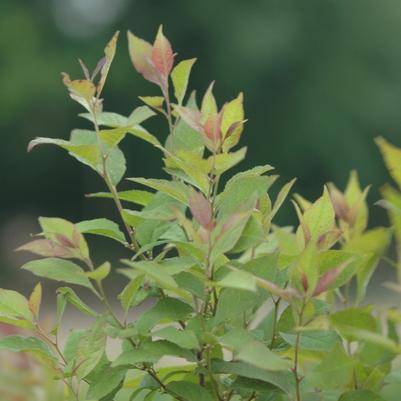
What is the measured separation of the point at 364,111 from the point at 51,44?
599 centimetres

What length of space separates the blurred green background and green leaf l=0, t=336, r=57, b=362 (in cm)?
1828

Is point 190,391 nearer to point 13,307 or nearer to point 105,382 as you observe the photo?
point 105,382

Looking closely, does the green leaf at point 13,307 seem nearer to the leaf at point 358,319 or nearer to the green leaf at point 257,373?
the green leaf at point 257,373

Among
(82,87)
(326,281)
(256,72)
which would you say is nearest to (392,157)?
(326,281)

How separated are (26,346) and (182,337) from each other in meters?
0.17

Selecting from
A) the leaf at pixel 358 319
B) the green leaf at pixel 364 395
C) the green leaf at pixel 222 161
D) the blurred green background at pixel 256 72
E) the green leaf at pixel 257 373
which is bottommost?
the blurred green background at pixel 256 72

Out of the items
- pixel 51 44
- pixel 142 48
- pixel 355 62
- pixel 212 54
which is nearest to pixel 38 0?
pixel 51 44

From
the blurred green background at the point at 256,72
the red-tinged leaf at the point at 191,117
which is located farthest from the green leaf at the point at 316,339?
the blurred green background at the point at 256,72

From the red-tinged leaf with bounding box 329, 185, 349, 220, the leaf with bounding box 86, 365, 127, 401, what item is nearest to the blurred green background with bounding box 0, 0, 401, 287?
the red-tinged leaf with bounding box 329, 185, 349, 220

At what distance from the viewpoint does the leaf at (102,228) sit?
3.42 ft

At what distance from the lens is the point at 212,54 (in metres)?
20.4

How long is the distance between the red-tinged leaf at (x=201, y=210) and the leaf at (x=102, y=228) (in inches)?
5.1

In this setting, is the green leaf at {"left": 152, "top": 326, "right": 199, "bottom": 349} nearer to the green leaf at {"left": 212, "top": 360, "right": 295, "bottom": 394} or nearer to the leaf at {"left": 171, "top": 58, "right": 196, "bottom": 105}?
the green leaf at {"left": 212, "top": 360, "right": 295, "bottom": 394}

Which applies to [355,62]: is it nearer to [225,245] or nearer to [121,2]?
[121,2]
